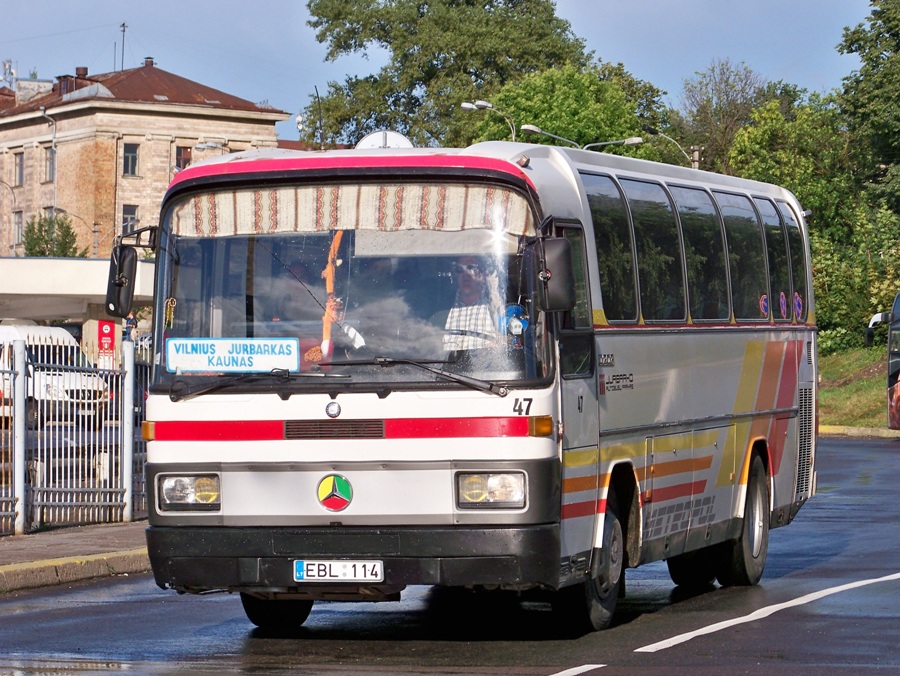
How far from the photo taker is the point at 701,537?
1315cm

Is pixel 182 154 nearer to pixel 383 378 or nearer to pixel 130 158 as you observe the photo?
pixel 130 158

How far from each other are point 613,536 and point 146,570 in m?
5.80

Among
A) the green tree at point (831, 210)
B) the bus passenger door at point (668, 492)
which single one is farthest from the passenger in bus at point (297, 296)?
the green tree at point (831, 210)

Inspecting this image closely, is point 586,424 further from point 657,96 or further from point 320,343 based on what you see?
point 657,96

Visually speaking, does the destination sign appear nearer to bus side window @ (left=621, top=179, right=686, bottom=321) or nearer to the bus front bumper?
the bus front bumper

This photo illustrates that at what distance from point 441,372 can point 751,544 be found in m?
5.11

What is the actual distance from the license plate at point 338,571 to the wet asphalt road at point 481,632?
448 mm

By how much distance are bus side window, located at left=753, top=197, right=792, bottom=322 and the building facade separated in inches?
2987

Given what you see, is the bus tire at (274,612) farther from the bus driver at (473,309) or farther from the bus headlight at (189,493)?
the bus driver at (473,309)

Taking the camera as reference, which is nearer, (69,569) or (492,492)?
(492,492)

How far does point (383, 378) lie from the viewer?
10000mm

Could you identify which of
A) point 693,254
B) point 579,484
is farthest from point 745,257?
point 579,484

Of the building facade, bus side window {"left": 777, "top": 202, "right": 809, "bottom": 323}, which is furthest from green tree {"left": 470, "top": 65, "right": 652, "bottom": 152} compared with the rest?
bus side window {"left": 777, "top": 202, "right": 809, "bottom": 323}

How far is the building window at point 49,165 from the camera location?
94062 mm
